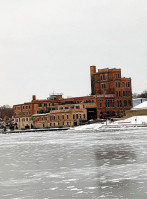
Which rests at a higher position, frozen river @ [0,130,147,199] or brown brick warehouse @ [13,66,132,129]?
brown brick warehouse @ [13,66,132,129]

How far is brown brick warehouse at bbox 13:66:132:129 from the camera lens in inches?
5037

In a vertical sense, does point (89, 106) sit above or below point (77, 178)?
above

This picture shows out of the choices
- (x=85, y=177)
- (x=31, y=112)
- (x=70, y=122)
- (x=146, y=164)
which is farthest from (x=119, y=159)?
(x=31, y=112)

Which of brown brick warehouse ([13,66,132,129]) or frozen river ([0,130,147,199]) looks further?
brown brick warehouse ([13,66,132,129])

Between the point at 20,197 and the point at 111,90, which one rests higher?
the point at 111,90

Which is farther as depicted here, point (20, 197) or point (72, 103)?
point (72, 103)

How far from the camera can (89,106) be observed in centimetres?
12762

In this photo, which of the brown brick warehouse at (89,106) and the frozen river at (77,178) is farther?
the brown brick warehouse at (89,106)

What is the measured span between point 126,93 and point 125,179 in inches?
4722

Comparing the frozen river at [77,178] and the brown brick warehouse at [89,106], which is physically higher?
the brown brick warehouse at [89,106]

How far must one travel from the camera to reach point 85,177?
57.5 ft

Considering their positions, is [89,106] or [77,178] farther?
[89,106]

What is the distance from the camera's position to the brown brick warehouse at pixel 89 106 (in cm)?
12794

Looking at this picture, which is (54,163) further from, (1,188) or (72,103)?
(72,103)
